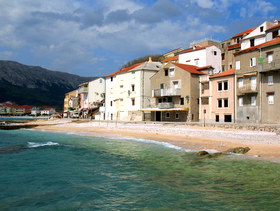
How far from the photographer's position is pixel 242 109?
3800cm

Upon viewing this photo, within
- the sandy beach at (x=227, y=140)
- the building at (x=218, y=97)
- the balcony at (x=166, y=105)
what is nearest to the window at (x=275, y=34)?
the building at (x=218, y=97)

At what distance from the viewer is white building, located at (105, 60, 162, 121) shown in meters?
55.8

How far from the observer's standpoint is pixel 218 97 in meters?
41.4

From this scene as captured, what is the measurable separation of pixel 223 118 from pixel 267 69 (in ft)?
33.1

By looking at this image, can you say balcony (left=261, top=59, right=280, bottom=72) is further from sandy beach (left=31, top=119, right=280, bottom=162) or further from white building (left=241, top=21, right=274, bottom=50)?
white building (left=241, top=21, right=274, bottom=50)

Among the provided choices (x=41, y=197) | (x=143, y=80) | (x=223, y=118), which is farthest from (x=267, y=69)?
(x=41, y=197)

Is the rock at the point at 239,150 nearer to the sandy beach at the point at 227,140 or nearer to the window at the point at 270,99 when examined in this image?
the sandy beach at the point at 227,140

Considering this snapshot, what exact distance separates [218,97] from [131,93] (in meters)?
22.0

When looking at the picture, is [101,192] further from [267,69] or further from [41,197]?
[267,69]

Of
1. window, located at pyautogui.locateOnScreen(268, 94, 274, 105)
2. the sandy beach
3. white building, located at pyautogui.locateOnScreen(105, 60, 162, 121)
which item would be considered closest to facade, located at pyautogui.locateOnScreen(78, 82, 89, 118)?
white building, located at pyautogui.locateOnScreen(105, 60, 162, 121)

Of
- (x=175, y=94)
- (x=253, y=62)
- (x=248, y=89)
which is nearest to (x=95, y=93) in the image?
(x=175, y=94)

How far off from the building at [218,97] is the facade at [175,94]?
1871 mm

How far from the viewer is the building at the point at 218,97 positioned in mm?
39781

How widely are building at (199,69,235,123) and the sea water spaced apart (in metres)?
22.9
